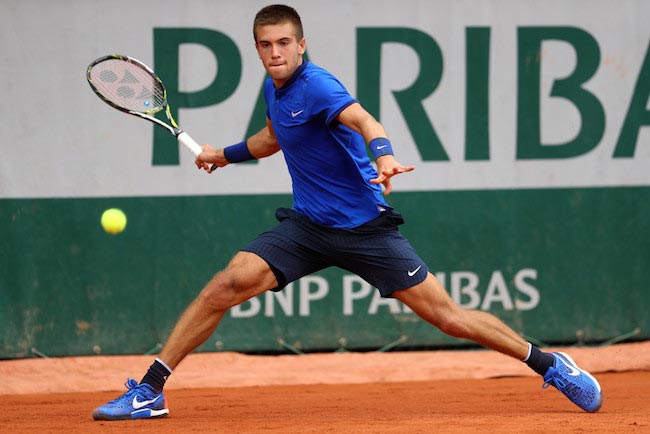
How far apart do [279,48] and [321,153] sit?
43cm

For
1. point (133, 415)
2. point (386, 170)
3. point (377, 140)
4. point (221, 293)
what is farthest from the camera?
point (133, 415)

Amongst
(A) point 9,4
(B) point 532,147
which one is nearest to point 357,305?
(B) point 532,147

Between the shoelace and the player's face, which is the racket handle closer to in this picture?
the player's face

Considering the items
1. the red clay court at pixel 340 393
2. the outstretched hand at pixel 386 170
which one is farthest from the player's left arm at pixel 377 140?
the red clay court at pixel 340 393

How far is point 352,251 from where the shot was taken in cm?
473

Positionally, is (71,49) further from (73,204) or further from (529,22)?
(529,22)

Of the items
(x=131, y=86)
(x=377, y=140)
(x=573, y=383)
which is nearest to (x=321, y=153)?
(x=377, y=140)

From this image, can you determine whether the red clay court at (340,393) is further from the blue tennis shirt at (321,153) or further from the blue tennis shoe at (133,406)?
the blue tennis shirt at (321,153)

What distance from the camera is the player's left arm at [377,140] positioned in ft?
13.0

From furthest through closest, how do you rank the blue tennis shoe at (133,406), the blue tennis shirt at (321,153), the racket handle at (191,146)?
the racket handle at (191,146) < the blue tennis shoe at (133,406) < the blue tennis shirt at (321,153)

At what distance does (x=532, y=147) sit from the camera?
6.91 metres

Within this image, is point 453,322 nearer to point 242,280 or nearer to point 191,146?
point 242,280

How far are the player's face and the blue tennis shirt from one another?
52 mm

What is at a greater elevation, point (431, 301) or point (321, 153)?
point (321, 153)
